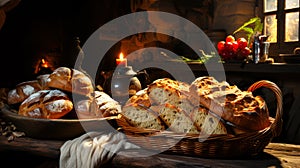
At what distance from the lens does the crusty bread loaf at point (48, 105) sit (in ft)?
3.40

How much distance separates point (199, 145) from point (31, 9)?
60.6 inches

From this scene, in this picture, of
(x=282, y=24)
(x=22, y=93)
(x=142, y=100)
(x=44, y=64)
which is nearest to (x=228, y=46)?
(x=282, y=24)

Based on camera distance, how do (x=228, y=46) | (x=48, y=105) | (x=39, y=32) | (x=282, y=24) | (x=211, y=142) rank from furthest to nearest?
(x=282, y=24)
(x=228, y=46)
(x=39, y=32)
(x=48, y=105)
(x=211, y=142)

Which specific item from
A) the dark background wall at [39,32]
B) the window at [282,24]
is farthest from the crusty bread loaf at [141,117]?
the window at [282,24]

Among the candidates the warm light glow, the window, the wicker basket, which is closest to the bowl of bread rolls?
the wicker basket

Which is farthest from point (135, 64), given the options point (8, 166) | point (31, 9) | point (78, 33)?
point (8, 166)

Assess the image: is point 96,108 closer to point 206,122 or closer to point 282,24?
point 206,122

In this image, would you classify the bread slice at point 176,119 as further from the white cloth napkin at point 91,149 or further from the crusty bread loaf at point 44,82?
the crusty bread loaf at point 44,82

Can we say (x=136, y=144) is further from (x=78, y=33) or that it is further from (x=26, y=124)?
(x=78, y=33)

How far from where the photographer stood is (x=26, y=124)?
1050 millimetres

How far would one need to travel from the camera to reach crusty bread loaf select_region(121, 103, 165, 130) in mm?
934

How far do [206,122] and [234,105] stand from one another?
0.10m

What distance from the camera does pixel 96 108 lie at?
3.55 feet

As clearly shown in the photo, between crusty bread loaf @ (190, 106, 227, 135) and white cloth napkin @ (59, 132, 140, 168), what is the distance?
0.72 feet
